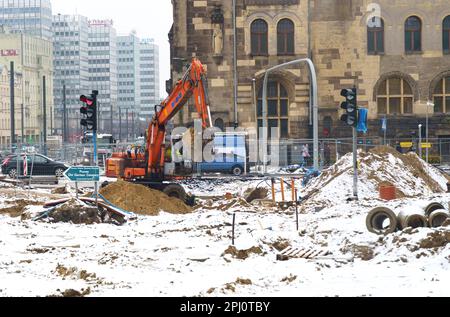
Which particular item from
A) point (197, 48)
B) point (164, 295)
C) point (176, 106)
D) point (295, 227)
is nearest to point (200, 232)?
point (295, 227)

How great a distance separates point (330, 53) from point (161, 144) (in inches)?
841

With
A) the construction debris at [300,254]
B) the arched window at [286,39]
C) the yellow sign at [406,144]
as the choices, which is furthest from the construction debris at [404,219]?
A: the arched window at [286,39]

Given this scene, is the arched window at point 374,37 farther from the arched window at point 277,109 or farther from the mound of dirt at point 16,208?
the mound of dirt at point 16,208

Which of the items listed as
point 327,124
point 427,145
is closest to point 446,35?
point 327,124

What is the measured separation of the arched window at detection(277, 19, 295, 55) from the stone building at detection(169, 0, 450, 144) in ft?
0.19

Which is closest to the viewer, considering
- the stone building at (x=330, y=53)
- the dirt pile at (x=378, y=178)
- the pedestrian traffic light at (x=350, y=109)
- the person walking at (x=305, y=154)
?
the pedestrian traffic light at (x=350, y=109)

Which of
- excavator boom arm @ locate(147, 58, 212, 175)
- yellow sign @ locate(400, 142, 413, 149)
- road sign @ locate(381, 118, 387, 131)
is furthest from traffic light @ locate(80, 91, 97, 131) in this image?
yellow sign @ locate(400, 142, 413, 149)

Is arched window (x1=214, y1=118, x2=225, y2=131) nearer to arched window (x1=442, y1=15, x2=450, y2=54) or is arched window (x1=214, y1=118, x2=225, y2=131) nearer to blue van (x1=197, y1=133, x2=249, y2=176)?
blue van (x1=197, y1=133, x2=249, y2=176)

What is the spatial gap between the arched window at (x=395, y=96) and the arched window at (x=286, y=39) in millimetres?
5705

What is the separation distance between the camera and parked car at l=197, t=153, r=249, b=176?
4344cm

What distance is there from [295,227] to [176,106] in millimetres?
11372

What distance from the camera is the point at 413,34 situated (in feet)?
174

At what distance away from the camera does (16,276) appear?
1634 cm

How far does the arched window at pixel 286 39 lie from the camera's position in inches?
2079
